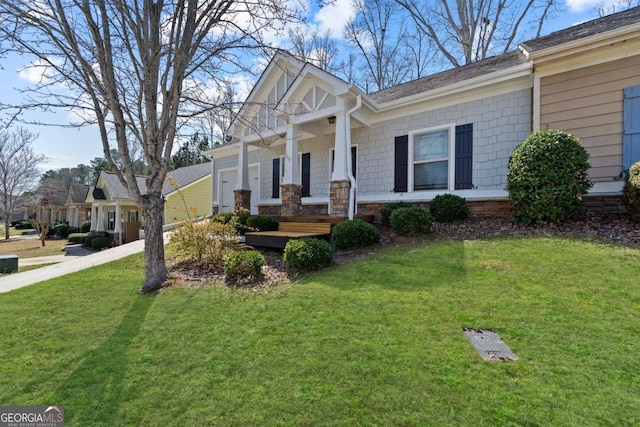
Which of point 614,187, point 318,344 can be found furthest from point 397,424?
point 614,187

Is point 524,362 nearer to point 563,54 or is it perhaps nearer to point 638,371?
point 638,371

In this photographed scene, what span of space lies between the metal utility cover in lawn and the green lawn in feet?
0.27

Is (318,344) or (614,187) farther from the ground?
(614,187)

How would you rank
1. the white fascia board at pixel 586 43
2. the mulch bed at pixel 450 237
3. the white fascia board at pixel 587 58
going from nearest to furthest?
A: the mulch bed at pixel 450 237
the white fascia board at pixel 586 43
the white fascia board at pixel 587 58

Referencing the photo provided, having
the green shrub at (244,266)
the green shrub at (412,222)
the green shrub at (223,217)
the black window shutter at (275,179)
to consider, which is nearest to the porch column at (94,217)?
the black window shutter at (275,179)

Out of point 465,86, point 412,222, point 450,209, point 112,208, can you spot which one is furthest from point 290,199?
point 112,208

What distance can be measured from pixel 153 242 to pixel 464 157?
24.2 ft

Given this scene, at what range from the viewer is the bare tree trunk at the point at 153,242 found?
540 cm

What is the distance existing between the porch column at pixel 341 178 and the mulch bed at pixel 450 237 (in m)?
1.35

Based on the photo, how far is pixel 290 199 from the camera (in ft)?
30.5

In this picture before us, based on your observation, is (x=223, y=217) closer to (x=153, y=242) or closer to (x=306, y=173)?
(x=153, y=242)

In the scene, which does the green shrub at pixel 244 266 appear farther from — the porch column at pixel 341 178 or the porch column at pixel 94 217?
the porch column at pixel 94 217

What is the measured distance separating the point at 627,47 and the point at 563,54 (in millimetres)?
1036

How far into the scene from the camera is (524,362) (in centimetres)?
248
